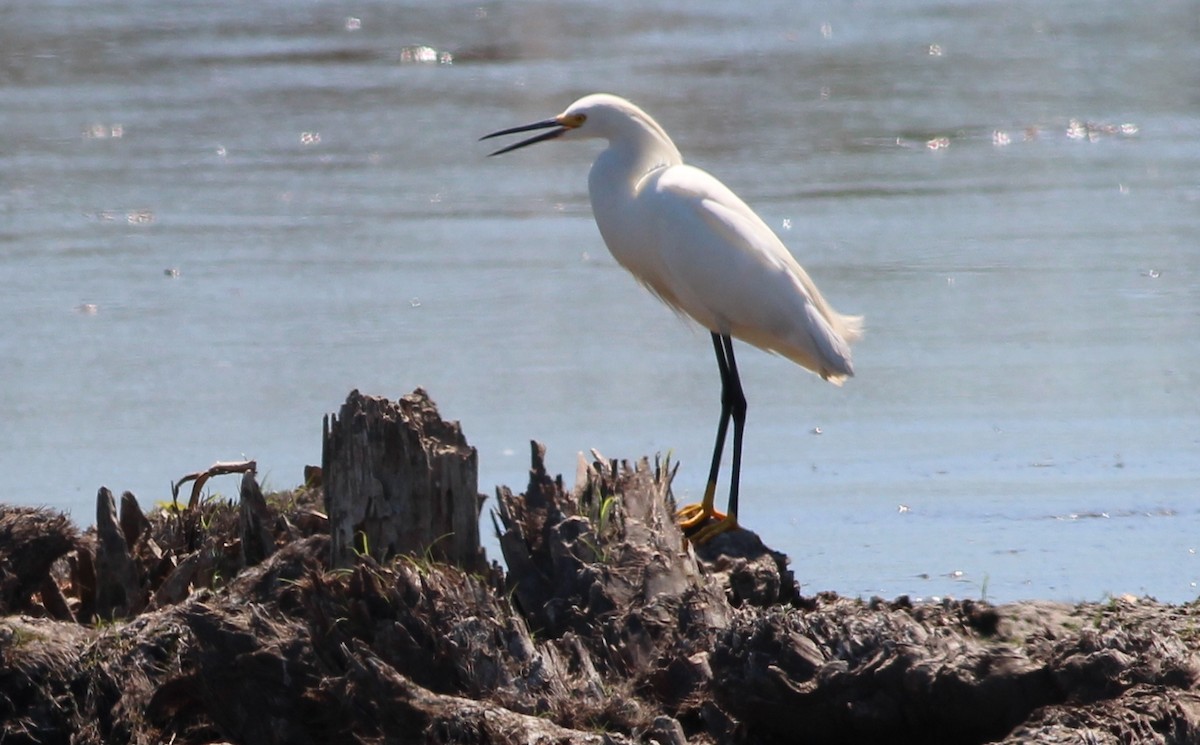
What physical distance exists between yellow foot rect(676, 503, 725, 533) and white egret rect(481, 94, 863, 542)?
0.63ft

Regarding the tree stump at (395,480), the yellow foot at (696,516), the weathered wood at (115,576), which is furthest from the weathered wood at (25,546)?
the yellow foot at (696,516)

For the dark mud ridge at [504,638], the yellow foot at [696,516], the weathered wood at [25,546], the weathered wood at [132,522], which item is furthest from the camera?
the yellow foot at [696,516]

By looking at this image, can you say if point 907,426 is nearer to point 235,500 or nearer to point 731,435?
point 731,435

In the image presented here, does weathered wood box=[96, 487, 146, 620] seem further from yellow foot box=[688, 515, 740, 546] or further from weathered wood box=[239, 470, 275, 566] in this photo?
yellow foot box=[688, 515, 740, 546]

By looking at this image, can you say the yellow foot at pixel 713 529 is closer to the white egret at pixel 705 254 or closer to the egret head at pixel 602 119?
the white egret at pixel 705 254

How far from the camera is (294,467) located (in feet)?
20.1

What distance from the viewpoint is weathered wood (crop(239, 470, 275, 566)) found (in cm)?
459

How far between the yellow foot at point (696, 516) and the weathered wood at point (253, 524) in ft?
4.52

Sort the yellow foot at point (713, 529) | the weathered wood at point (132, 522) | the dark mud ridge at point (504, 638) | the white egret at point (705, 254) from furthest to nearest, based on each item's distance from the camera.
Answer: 1. the white egret at point (705, 254)
2. the yellow foot at point (713, 529)
3. the weathered wood at point (132, 522)
4. the dark mud ridge at point (504, 638)

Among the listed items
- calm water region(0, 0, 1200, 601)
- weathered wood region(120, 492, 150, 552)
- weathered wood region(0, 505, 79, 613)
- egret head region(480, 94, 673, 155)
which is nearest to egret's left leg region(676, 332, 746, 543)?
calm water region(0, 0, 1200, 601)

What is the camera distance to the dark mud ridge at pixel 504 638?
11.6 feet

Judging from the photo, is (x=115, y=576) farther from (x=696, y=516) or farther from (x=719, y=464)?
(x=719, y=464)

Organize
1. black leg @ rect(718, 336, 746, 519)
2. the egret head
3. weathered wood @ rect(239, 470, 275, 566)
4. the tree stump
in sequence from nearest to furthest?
the tree stump, weathered wood @ rect(239, 470, 275, 566), black leg @ rect(718, 336, 746, 519), the egret head

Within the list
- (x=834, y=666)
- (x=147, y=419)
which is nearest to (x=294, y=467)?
(x=147, y=419)
